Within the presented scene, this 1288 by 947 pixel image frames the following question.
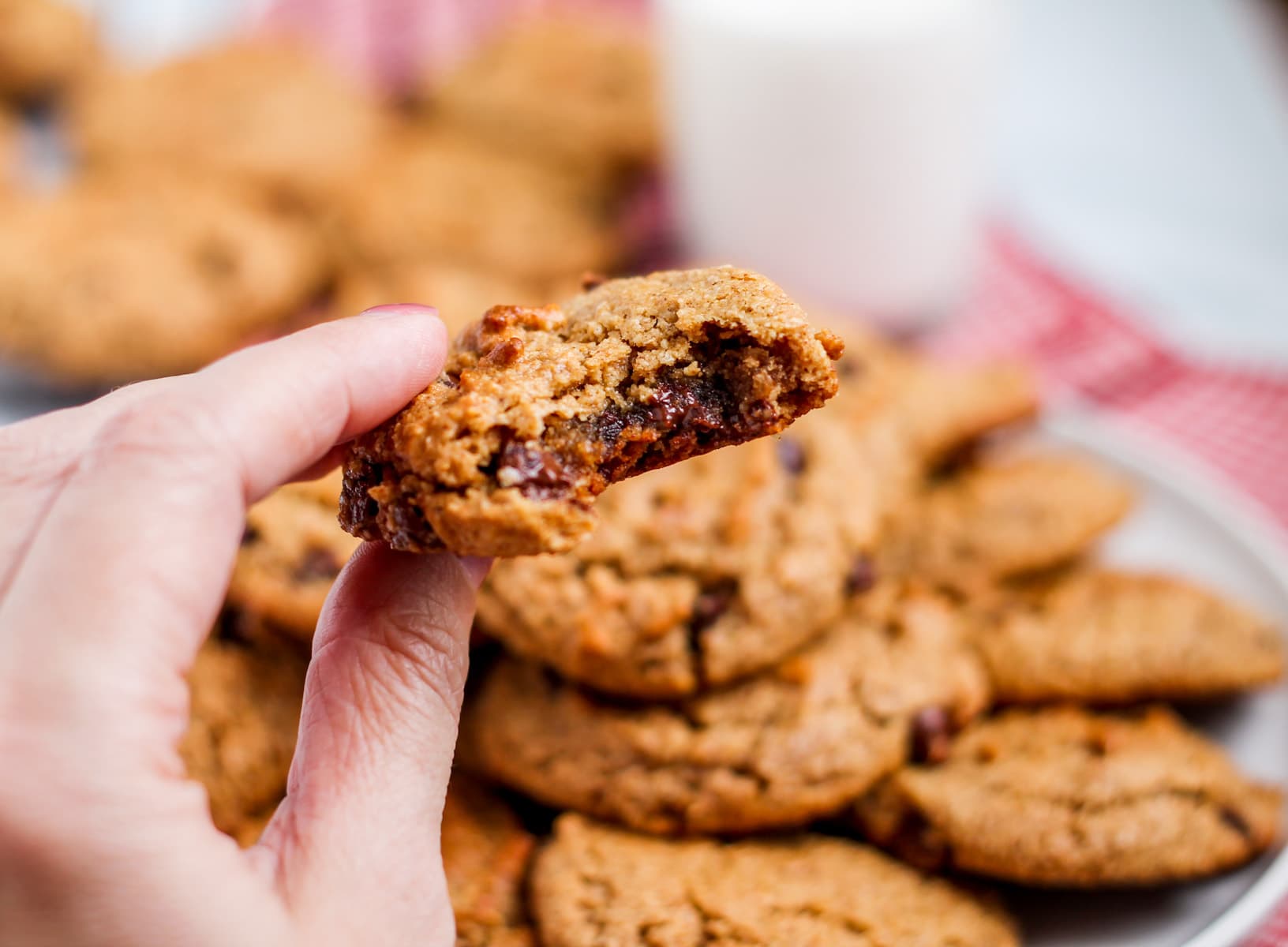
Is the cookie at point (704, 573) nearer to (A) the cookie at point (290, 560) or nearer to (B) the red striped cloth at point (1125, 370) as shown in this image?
(A) the cookie at point (290, 560)

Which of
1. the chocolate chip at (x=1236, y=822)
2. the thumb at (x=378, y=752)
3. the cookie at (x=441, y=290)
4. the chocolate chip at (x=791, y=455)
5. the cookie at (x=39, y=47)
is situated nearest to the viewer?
the thumb at (x=378, y=752)

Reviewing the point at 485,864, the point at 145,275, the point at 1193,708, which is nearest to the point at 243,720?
the point at 485,864

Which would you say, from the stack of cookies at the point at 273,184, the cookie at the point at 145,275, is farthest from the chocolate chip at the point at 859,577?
the cookie at the point at 145,275

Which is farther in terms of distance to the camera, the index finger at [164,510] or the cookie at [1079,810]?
the cookie at [1079,810]

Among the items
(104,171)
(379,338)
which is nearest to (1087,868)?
(379,338)

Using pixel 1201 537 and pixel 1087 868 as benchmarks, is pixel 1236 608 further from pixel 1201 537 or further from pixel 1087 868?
pixel 1087 868

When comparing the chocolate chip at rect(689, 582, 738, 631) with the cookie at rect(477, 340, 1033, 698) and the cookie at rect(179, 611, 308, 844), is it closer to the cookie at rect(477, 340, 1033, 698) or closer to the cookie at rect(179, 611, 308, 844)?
the cookie at rect(477, 340, 1033, 698)
